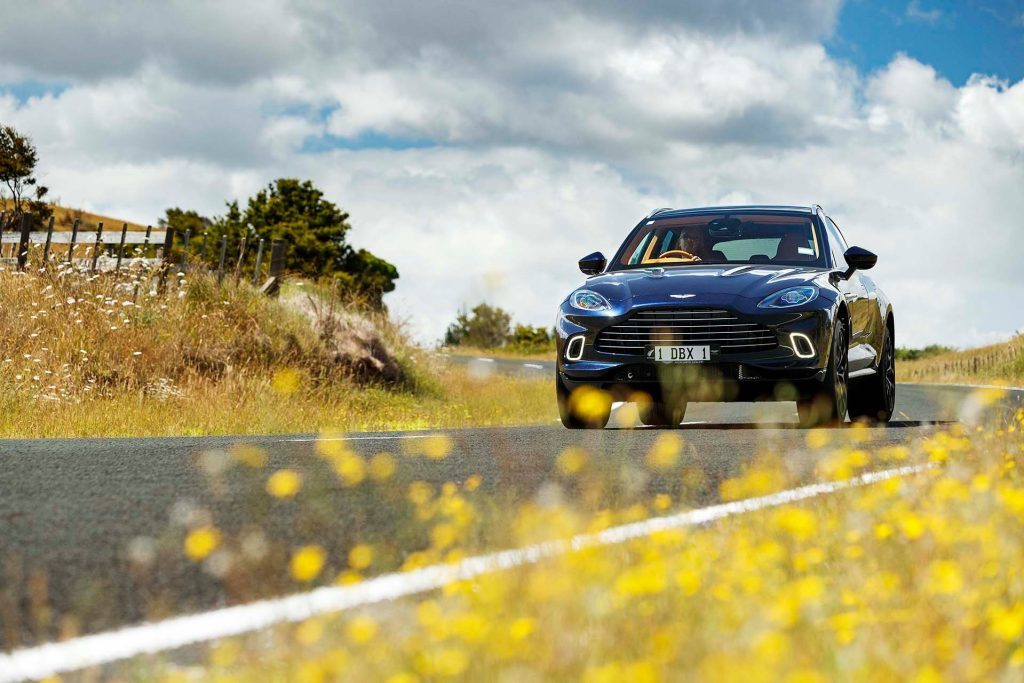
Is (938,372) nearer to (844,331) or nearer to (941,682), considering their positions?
(844,331)

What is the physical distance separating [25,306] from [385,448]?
1096 cm

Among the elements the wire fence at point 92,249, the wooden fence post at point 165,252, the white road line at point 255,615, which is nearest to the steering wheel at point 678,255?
the white road line at point 255,615

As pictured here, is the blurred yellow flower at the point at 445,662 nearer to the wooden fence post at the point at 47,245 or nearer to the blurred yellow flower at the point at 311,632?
the blurred yellow flower at the point at 311,632

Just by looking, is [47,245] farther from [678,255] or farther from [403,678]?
[403,678]

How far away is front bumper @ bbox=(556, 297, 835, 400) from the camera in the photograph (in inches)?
345

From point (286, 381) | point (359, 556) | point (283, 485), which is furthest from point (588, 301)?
point (286, 381)

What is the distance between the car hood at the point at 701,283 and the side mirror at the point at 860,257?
420 millimetres

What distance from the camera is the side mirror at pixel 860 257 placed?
9.80 metres

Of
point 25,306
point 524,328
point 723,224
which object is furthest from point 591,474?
point 524,328

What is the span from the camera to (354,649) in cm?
323

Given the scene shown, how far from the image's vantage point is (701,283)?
354 inches

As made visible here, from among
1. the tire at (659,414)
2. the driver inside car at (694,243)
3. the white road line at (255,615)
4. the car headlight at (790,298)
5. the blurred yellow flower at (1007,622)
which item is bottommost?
the white road line at (255,615)

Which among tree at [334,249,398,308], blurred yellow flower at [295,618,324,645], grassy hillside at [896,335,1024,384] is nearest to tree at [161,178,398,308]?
tree at [334,249,398,308]

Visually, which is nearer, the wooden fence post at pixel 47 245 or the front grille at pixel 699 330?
the front grille at pixel 699 330
